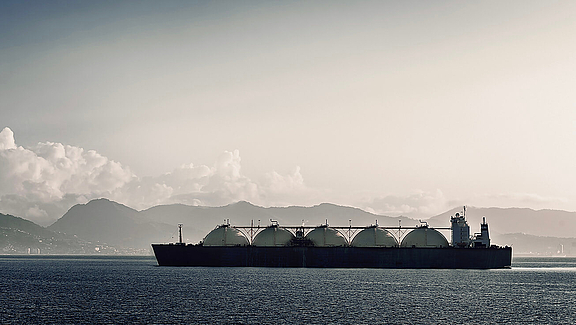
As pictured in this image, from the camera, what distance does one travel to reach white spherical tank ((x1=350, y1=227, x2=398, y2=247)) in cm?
15550

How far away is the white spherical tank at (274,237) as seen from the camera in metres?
158

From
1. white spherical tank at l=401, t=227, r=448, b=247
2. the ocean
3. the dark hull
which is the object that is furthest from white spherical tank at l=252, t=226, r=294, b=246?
the ocean

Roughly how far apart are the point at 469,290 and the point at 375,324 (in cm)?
4292

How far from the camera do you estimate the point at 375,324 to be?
63.2m

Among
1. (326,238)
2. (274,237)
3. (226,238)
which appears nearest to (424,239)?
(326,238)

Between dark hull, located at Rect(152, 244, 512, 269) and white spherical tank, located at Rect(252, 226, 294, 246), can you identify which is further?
white spherical tank, located at Rect(252, 226, 294, 246)

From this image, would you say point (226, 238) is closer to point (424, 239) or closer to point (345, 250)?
point (345, 250)

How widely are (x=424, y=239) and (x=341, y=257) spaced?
870 inches

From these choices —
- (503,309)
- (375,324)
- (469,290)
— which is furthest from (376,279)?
(375,324)

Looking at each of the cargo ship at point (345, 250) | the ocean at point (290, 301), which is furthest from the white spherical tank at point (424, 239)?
the ocean at point (290, 301)

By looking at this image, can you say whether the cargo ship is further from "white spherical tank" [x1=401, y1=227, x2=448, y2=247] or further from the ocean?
the ocean

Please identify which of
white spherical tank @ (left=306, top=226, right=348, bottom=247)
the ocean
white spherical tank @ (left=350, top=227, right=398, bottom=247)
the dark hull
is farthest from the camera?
white spherical tank @ (left=306, top=226, right=348, bottom=247)

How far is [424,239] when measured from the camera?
154m

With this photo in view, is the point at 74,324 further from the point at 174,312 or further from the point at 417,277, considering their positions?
the point at 417,277
